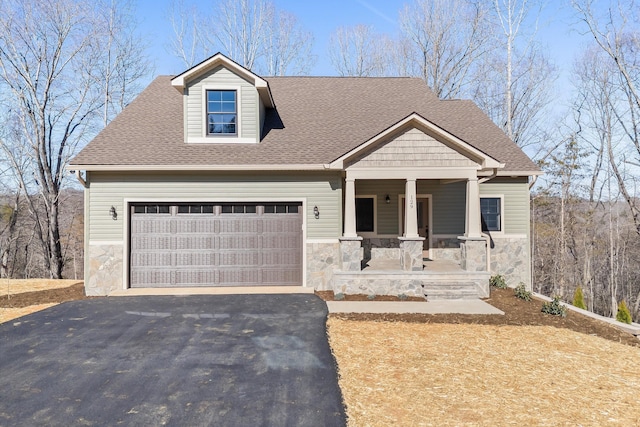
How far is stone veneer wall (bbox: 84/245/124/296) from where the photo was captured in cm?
A: 1041

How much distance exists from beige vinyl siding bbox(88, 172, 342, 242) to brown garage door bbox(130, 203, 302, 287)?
328 mm

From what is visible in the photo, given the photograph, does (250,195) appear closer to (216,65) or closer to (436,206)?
(216,65)

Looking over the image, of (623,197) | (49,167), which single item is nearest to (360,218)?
(49,167)

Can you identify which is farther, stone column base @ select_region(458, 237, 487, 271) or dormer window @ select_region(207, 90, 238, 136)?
dormer window @ select_region(207, 90, 238, 136)

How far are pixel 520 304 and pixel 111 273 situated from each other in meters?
11.6

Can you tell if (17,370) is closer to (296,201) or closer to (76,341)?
(76,341)

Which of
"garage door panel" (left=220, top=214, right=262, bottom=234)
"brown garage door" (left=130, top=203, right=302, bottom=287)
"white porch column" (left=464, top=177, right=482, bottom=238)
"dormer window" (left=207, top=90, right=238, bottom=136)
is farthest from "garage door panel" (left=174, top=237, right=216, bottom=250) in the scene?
"white porch column" (left=464, top=177, right=482, bottom=238)

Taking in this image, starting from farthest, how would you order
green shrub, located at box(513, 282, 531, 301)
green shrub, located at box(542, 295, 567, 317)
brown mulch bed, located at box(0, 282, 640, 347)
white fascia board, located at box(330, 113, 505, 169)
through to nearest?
white fascia board, located at box(330, 113, 505, 169) → green shrub, located at box(513, 282, 531, 301) → green shrub, located at box(542, 295, 567, 317) → brown mulch bed, located at box(0, 282, 640, 347)

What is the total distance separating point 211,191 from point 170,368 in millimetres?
6241

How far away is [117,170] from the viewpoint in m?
10.3

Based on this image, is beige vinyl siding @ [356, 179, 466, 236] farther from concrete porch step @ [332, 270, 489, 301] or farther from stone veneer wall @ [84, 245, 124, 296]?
stone veneer wall @ [84, 245, 124, 296]

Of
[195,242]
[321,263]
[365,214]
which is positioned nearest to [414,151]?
[365,214]

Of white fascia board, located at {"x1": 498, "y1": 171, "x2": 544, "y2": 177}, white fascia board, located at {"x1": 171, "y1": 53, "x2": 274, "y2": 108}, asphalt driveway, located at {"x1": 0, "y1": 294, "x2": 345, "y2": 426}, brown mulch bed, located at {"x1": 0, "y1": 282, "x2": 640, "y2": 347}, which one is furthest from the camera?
white fascia board, located at {"x1": 498, "y1": 171, "x2": 544, "y2": 177}

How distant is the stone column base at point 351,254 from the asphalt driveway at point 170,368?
6.45ft
